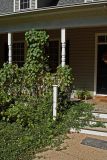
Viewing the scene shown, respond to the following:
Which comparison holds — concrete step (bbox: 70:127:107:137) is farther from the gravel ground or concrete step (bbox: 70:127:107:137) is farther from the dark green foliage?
the gravel ground

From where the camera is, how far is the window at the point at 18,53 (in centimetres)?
1847

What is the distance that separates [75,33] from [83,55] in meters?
1.11

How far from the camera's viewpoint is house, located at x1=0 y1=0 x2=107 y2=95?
514 inches

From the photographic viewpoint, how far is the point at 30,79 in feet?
40.6

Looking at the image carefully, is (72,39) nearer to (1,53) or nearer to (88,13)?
(88,13)

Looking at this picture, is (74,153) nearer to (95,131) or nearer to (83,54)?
(95,131)

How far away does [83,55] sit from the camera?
15.8 meters

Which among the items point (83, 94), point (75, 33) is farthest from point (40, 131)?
point (75, 33)

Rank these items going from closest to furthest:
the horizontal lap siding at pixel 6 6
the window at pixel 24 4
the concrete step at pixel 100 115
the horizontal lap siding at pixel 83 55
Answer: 1. the concrete step at pixel 100 115
2. the horizontal lap siding at pixel 83 55
3. the window at pixel 24 4
4. the horizontal lap siding at pixel 6 6

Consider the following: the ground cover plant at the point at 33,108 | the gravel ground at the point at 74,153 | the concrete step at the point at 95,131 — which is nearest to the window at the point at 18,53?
the ground cover plant at the point at 33,108

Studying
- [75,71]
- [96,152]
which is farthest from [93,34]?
[96,152]

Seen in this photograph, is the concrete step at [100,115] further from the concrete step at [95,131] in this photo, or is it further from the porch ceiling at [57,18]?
the porch ceiling at [57,18]

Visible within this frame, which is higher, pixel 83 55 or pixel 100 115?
pixel 83 55

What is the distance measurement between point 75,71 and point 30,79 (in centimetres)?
416
